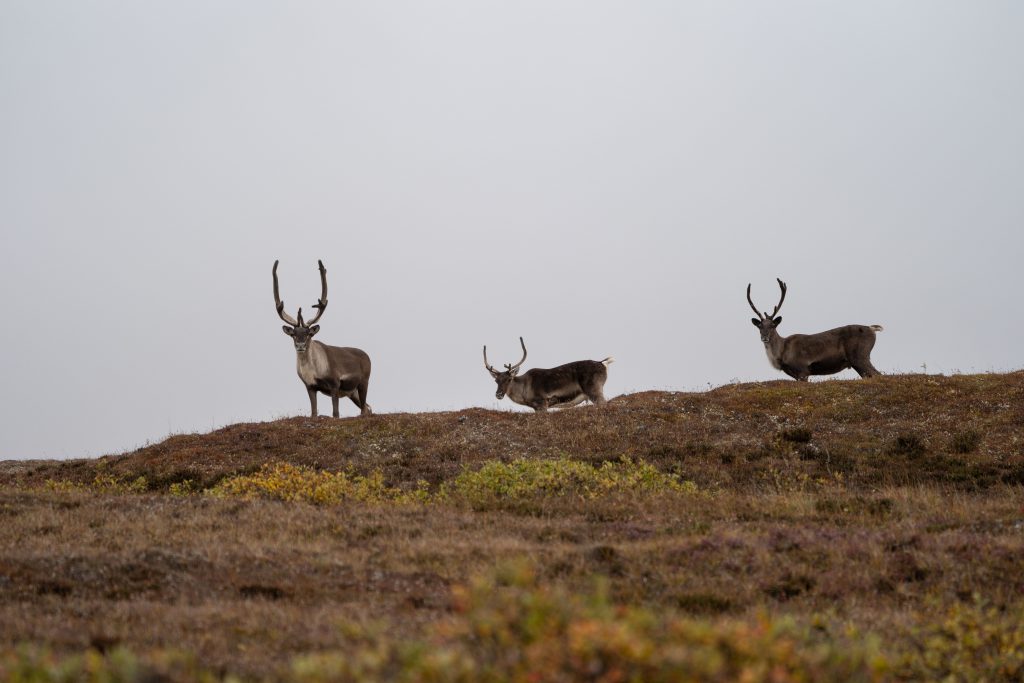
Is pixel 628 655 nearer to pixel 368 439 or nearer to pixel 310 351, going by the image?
pixel 368 439

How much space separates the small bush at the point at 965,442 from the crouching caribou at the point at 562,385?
1282 centimetres

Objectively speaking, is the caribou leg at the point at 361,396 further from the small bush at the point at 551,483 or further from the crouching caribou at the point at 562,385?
the small bush at the point at 551,483

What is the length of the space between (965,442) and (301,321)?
17.2 meters

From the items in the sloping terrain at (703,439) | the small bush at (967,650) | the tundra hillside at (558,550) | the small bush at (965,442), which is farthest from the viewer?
the small bush at (965,442)

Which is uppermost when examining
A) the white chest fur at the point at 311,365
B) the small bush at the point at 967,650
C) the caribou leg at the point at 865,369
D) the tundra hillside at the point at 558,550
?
the white chest fur at the point at 311,365

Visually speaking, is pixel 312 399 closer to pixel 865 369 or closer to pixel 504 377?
pixel 504 377

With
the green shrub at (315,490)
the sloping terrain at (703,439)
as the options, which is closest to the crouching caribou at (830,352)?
the sloping terrain at (703,439)

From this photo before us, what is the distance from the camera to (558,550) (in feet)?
35.2

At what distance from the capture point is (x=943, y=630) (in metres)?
7.75

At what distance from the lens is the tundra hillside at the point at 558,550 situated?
4.43 metres

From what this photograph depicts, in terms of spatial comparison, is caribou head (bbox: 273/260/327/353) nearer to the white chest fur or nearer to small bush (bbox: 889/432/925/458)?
the white chest fur

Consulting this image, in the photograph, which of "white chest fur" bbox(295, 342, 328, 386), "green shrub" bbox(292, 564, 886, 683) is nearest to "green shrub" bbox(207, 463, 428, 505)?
"white chest fur" bbox(295, 342, 328, 386)

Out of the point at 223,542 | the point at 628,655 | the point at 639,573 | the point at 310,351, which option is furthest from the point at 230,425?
the point at 628,655

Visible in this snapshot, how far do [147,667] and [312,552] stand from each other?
5.97 m
